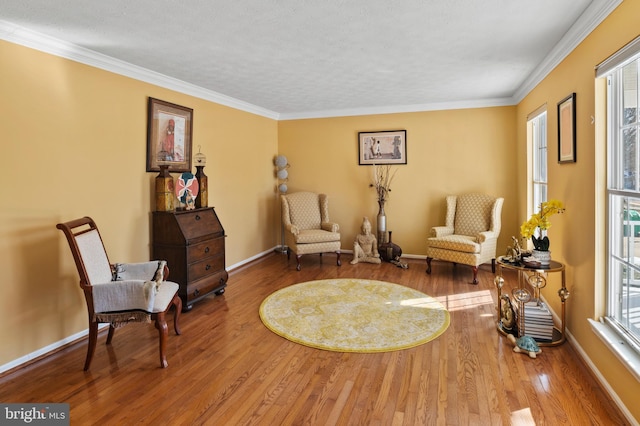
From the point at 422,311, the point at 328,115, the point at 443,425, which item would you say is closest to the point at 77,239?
the point at 443,425

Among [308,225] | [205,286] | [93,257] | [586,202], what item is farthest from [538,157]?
[93,257]

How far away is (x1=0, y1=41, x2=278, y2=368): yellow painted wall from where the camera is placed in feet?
8.46

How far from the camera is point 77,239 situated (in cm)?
258

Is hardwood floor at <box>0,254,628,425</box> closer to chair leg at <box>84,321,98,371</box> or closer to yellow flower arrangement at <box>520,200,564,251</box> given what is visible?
chair leg at <box>84,321,98,371</box>

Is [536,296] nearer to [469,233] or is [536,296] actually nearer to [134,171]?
[469,233]

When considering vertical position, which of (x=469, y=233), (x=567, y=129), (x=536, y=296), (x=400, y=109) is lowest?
(x=536, y=296)

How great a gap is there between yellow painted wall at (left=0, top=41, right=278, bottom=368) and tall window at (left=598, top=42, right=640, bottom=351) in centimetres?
386

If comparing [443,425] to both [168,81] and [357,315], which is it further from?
[168,81]

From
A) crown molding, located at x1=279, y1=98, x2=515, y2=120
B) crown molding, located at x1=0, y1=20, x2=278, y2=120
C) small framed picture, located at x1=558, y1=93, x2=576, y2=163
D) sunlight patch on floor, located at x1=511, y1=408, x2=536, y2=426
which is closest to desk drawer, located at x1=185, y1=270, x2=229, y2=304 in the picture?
crown molding, located at x1=0, y1=20, x2=278, y2=120

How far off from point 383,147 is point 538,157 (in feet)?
7.36

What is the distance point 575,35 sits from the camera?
8.74ft

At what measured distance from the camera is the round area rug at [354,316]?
2.95 meters

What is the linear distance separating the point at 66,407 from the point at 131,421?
0.47 m

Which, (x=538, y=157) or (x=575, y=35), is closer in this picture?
(x=575, y=35)
